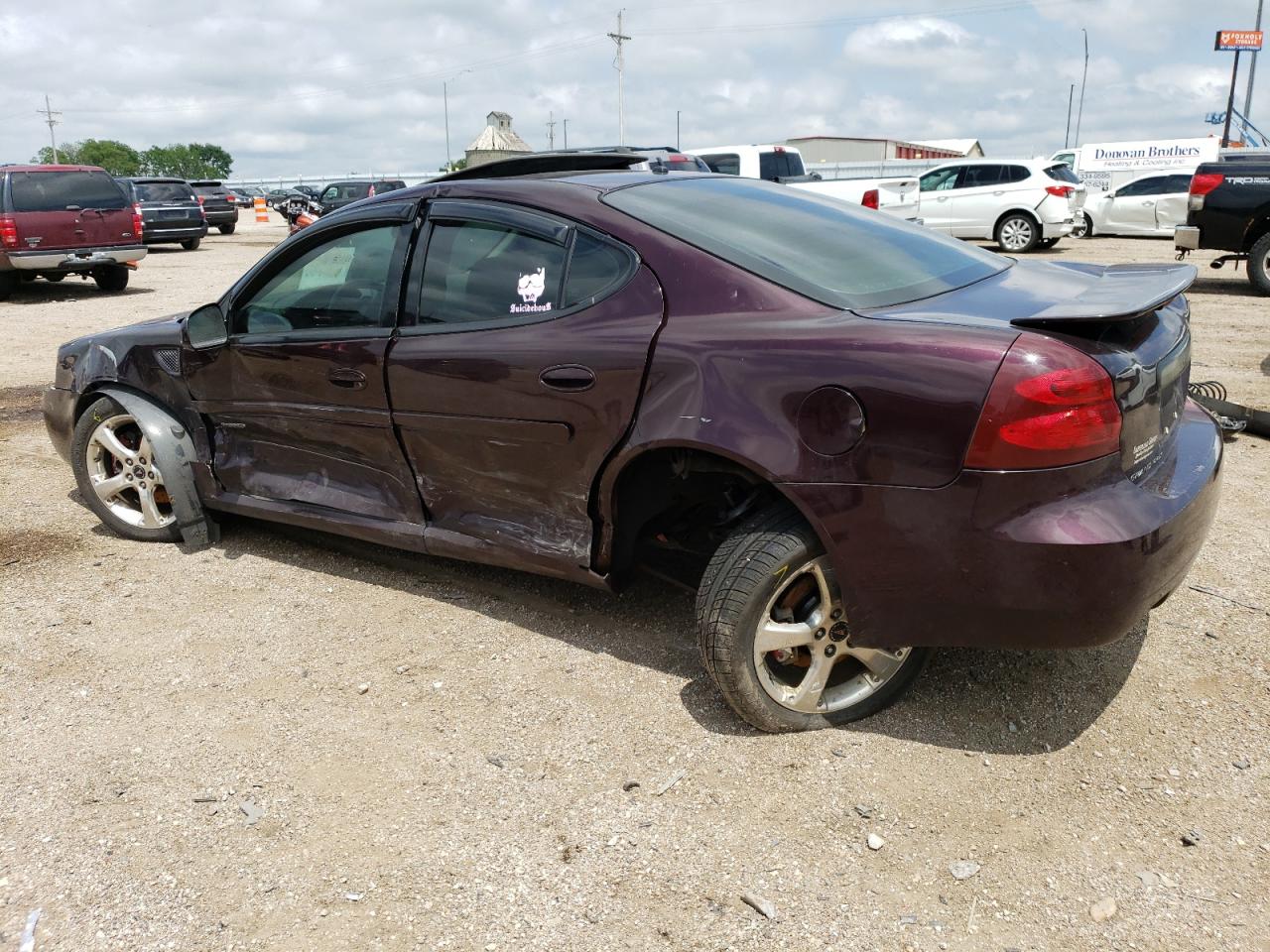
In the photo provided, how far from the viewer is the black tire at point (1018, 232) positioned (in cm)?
1770

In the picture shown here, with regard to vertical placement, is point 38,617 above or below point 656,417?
below

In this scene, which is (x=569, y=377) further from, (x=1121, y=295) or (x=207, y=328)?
(x=207, y=328)

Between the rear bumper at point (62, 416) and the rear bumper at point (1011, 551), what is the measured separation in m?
3.73

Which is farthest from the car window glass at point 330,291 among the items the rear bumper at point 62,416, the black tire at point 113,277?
the black tire at point 113,277

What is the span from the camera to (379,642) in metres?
3.65

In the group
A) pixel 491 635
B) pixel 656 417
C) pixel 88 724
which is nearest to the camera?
pixel 656 417

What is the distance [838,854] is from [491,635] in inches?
62.6

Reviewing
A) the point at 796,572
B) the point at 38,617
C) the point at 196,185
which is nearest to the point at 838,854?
the point at 796,572

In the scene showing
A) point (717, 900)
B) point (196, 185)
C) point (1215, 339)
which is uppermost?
point (196, 185)

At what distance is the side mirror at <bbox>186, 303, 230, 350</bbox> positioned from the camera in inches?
161

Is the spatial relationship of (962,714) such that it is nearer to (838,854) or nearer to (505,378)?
(838,854)

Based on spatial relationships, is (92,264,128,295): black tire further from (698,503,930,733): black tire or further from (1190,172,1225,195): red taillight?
(698,503,930,733): black tire

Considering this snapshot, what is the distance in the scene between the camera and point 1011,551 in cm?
244

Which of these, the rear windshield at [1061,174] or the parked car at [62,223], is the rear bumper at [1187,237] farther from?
the parked car at [62,223]
